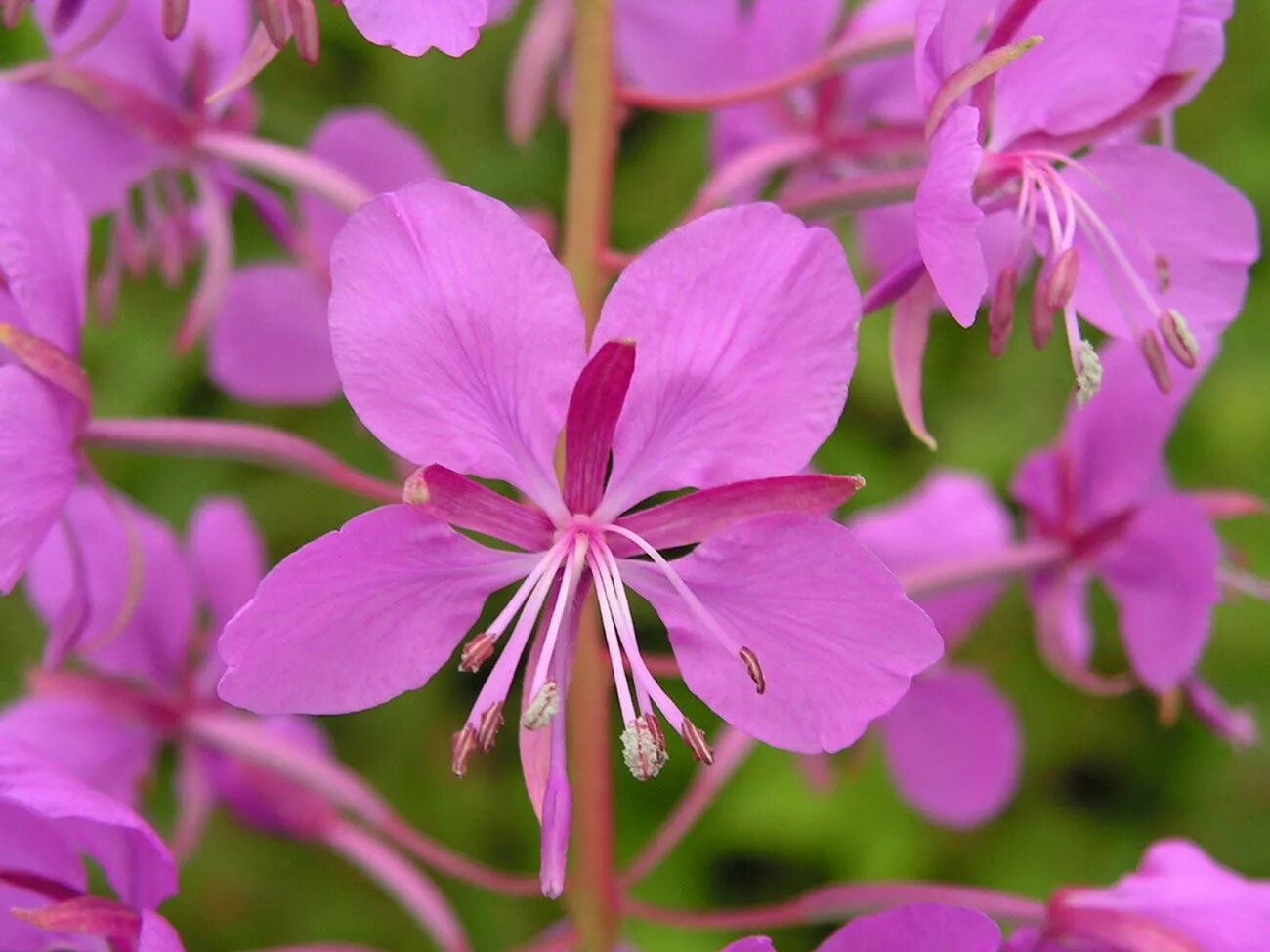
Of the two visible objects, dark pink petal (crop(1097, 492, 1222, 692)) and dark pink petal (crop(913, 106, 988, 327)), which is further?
dark pink petal (crop(1097, 492, 1222, 692))

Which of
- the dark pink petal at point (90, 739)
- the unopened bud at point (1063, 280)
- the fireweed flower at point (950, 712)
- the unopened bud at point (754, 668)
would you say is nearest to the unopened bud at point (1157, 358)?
the unopened bud at point (1063, 280)

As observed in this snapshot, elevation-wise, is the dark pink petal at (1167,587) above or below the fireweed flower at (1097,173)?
below

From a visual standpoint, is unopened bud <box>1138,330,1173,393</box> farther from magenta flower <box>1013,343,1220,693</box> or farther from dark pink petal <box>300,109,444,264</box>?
dark pink petal <box>300,109,444,264</box>

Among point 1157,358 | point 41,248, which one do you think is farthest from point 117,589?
point 1157,358

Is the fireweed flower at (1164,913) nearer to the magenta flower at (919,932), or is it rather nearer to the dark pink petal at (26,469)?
the magenta flower at (919,932)

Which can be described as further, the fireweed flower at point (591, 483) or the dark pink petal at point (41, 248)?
the dark pink petal at point (41, 248)

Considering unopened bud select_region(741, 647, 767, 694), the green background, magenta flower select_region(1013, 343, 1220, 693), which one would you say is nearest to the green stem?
unopened bud select_region(741, 647, 767, 694)

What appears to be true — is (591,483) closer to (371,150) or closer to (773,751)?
(371,150)
